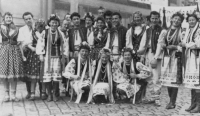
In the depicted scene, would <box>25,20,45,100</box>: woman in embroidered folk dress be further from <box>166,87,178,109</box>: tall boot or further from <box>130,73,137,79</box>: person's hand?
<box>166,87,178,109</box>: tall boot

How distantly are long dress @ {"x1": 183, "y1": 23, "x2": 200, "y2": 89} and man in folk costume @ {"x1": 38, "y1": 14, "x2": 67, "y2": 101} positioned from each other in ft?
8.17

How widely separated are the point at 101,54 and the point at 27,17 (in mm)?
1722

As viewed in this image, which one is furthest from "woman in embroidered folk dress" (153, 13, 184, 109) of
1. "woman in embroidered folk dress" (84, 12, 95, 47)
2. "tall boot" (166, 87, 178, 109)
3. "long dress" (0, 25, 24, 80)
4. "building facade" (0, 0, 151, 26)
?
"building facade" (0, 0, 151, 26)

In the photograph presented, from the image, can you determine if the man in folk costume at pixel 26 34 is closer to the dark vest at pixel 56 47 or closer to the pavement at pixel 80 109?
the dark vest at pixel 56 47

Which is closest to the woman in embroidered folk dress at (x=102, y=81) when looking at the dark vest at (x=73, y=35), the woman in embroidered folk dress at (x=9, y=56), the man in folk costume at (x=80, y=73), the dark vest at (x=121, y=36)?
the man in folk costume at (x=80, y=73)

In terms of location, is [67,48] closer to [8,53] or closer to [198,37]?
[8,53]

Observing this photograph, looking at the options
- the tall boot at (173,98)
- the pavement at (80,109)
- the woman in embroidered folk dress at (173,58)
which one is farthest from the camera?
the tall boot at (173,98)

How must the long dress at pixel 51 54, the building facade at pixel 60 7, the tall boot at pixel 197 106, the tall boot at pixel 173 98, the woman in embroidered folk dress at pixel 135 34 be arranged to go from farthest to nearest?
the building facade at pixel 60 7 < the woman in embroidered folk dress at pixel 135 34 < the long dress at pixel 51 54 < the tall boot at pixel 173 98 < the tall boot at pixel 197 106

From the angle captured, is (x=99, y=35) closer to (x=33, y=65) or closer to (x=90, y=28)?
(x=90, y=28)

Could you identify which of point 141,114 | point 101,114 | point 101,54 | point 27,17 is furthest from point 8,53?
point 141,114

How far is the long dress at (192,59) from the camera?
205 inches

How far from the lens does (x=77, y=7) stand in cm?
942

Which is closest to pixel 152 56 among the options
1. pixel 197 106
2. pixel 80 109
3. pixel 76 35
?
pixel 197 106

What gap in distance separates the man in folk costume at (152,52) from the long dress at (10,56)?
95.7 inches
